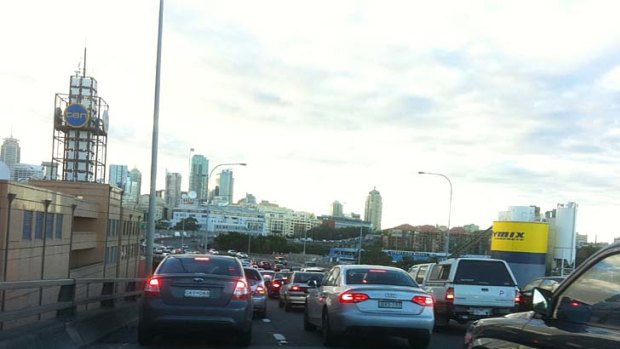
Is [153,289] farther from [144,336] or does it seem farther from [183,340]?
[183,340]

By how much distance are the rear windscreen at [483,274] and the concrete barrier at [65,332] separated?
779 centimetres

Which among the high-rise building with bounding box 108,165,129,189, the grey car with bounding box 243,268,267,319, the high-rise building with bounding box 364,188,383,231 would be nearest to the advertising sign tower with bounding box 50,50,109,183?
the high-rise building with bounding box 108,165,129,189

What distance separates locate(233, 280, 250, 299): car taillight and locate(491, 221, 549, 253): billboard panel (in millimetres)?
39165

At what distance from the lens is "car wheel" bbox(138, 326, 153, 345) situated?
408 inches

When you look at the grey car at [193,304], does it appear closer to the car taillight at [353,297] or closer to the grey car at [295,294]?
the car taillight at [353,297]

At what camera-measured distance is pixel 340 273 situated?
12055 mm

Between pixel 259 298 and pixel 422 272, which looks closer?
pixel 259 298

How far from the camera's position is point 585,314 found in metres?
3.85

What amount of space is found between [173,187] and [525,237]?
318 feet

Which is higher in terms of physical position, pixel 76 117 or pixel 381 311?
pixel 76 117

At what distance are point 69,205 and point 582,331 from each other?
29782 millimetres

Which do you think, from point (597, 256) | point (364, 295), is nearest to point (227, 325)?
point (364, 295)

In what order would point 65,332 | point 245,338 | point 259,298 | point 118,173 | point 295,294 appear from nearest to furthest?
point 65,332
point 245,338
point 259,298
point 295,294
point 118,173

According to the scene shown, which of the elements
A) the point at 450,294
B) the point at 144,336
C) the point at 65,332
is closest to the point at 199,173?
the point at 450,294
